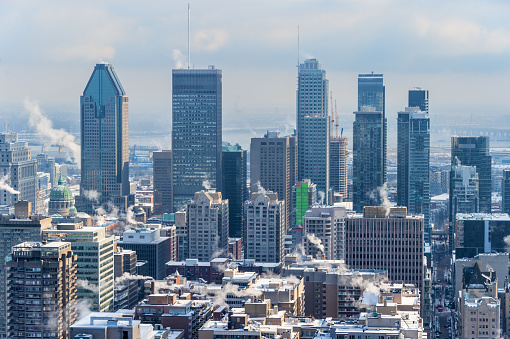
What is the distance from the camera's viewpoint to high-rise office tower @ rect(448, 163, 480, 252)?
8619 centimetres

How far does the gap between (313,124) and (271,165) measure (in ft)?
53.0

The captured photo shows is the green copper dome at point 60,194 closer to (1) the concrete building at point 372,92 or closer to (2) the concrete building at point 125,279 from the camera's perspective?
(2) the concrete building at point 125,279

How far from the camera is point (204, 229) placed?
68875 mm

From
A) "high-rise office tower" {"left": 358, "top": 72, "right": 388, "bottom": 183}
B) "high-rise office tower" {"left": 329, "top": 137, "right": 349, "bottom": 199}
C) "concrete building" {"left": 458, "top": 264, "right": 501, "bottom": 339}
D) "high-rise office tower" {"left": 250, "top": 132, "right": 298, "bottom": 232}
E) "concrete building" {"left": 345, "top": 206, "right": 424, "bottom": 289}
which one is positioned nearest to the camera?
"concrete building" {"left": 458, "top": 264, "right": 501, "bottom": 339}

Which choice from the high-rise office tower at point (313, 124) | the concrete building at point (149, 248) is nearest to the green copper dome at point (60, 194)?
the concrete building at point (149, 248)

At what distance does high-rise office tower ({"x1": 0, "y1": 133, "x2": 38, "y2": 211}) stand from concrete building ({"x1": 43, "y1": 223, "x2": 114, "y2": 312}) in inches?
1185

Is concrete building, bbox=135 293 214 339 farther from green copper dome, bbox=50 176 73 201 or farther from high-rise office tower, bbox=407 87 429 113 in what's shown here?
high-rise office tower, bbox=407 87 429 113

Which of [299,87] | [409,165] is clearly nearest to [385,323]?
[409,165]

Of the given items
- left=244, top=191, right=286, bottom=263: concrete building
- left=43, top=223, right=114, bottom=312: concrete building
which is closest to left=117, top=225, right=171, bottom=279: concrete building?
left=244, top=191, right=286, bottom=263: concrete building

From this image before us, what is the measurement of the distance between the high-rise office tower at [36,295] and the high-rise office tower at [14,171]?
37.6 meters

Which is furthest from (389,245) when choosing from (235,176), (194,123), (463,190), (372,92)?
(372,92)

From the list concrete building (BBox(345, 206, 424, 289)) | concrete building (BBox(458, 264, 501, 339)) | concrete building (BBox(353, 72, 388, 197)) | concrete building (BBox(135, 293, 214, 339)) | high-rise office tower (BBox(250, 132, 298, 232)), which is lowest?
concrete building (BBox(458, 264, 501, 339))

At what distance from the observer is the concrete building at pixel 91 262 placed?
47375mm

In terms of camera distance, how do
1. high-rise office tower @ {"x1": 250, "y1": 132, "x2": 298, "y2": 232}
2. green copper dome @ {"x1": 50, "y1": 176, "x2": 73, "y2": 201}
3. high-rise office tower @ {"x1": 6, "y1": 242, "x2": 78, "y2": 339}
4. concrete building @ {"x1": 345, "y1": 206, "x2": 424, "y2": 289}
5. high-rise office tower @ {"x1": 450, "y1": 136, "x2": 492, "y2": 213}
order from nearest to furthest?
high-rise office tower @ {"x1": 6, "y1": 242, "x2": 78, "y2": 339}, concrete building @ {"x1": 345, "y1": 206, "x2": 424, "y2": 289}, green copper dome @ {"x1": 50, "y1": 176, "x2": 73, "y2": 201}, high-rise office tower @ {"x1": 250, "y1": 132, "x2": 298, "y2": 232}, high-rise office tower @ {"x1": 450, "y1": 136, "x2": 492, "y2": 213}
